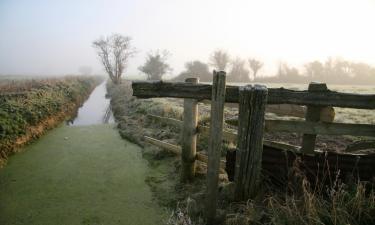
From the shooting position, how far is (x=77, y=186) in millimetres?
5887

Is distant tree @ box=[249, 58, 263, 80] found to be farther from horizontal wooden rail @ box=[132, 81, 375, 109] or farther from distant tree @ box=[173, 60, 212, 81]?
horizontal wooden rail @ box=[132, 81, 375, 109]

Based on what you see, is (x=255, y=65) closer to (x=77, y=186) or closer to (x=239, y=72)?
(x=239, y=72)

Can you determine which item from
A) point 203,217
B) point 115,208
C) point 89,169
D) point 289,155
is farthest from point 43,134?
point 289,155

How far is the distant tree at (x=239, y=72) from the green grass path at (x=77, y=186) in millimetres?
51377

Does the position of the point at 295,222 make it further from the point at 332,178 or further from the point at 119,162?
the point at 119,162

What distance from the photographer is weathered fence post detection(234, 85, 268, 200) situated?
3430 mm

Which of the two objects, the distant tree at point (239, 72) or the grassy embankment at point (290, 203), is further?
the distant tree at point (239, 72)

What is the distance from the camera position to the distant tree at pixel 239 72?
192 feet

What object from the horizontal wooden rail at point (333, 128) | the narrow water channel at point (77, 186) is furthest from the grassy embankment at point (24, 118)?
the horizontal wooden rail at point (333, 128)

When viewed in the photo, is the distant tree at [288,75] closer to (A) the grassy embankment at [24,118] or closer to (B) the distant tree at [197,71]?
(B) the distant tree at [197,71]

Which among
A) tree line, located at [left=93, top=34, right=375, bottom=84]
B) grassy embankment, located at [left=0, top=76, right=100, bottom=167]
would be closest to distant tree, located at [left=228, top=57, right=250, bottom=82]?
tree line, located at [left=93, top=34, right=375, bottom=84]

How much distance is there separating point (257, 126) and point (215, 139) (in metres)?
0.59

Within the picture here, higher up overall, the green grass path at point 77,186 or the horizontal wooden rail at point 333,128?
the horizontal wooden rail at point 333,128

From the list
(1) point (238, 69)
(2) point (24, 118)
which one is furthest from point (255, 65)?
(2) point (24, 118)
